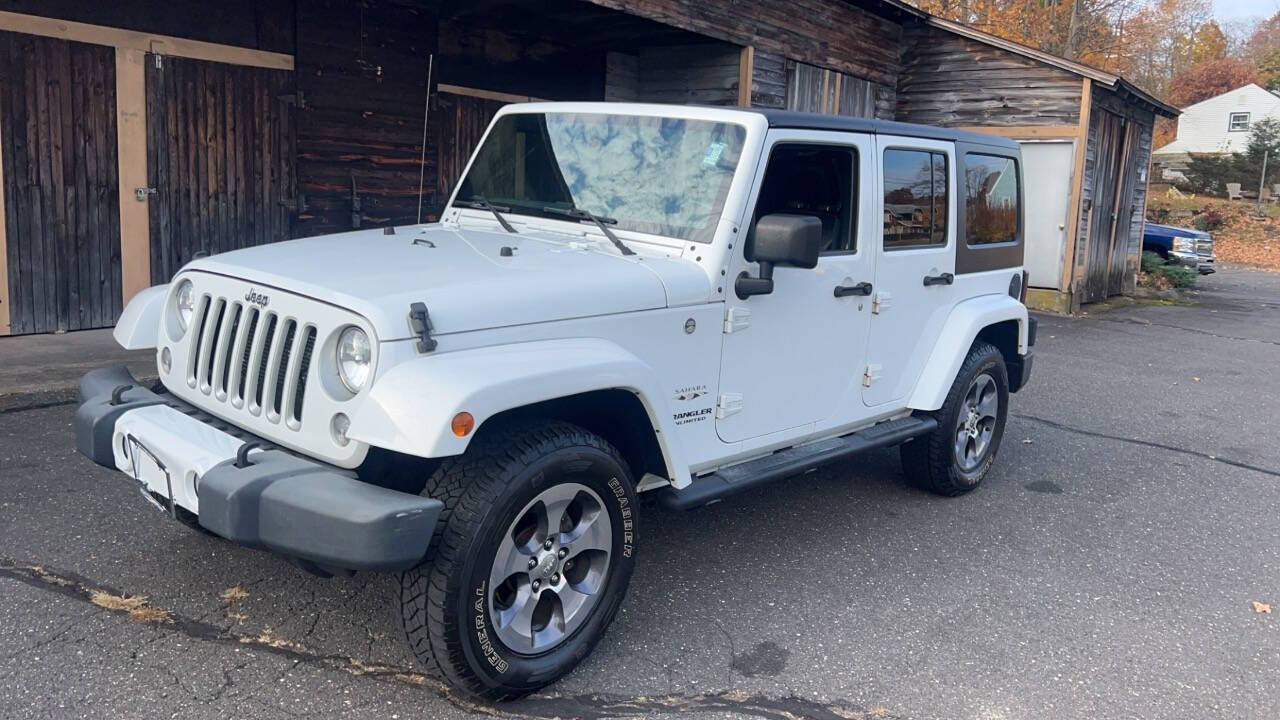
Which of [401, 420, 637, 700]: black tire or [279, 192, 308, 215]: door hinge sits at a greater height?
[279, 192, 308, 215]: door hinge

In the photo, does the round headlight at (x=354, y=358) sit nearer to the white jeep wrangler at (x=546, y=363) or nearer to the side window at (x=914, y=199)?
the white jeep wrangler at (x=546, y=363)

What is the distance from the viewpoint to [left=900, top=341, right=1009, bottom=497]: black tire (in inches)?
207

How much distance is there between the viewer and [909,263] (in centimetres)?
491

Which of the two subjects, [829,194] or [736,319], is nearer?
[736,319]

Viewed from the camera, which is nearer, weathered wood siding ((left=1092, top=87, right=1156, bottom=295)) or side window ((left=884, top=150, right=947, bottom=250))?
side window ((left=884, top=150, right=947, bottom=250))

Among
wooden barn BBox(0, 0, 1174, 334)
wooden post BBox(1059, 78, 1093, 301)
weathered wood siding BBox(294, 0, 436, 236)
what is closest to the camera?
wooden barn BBox(0, 0, 1174, 334)

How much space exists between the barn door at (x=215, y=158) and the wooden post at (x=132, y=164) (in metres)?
0.06

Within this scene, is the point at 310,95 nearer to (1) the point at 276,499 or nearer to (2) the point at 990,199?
(2) the point at 990,199

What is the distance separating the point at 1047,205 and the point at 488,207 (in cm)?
1233

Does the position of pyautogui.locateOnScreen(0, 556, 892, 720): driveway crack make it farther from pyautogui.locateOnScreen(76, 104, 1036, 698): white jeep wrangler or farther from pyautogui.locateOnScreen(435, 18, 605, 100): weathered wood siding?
pyautogui.locateOnScreen(435, 18, 605, 100): weathered wood siding

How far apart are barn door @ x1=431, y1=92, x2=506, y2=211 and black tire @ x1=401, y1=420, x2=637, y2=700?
296 inches

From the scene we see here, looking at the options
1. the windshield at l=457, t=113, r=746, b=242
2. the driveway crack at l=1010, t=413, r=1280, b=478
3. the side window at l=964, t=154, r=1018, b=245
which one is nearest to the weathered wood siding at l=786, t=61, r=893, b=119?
the driveway crack at l=1010, t=413, r=1280, b=478

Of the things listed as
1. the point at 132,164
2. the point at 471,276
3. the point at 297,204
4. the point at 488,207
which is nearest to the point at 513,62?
the point at 297,204

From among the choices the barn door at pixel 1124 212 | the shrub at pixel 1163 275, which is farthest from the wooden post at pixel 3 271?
the shrub at pixel 1163 275
